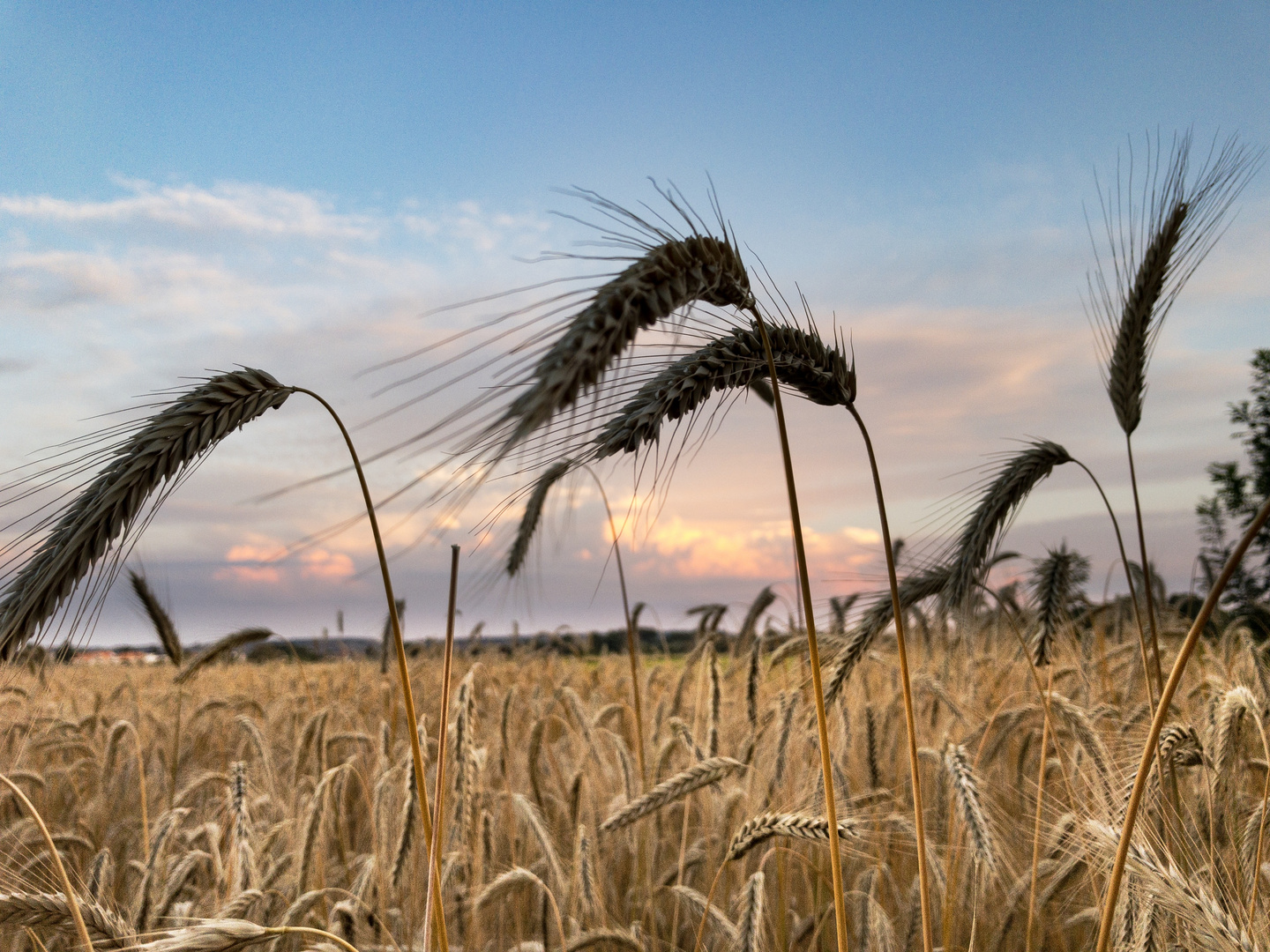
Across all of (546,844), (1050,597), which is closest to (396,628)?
(546,844)

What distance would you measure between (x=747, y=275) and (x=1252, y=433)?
26215 millimetres

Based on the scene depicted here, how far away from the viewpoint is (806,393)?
177cm

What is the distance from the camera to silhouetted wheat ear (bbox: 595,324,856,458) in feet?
4.50

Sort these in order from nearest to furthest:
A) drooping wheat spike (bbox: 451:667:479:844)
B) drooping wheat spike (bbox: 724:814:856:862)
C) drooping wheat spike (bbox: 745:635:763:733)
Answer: drooping wheat spike (bbox: 724:814:856:862) < drooping wheat spike (bbox: 451:667:479:844) < drooping wheat spike (bbox: 745:635:763:733)

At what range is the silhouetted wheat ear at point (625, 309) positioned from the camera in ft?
3.16

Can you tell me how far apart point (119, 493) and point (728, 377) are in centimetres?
113

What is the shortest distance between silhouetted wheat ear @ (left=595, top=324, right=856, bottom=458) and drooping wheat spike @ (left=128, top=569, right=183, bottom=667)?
456 cm

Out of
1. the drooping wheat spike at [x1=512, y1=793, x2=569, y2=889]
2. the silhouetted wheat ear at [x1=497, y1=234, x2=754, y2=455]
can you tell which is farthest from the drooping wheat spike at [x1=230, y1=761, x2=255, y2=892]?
the silhouetted wheat ear at [x1=497, y1=234, x2=754, y2=455]

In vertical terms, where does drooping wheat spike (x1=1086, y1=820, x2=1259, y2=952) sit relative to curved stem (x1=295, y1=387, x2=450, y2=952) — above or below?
below

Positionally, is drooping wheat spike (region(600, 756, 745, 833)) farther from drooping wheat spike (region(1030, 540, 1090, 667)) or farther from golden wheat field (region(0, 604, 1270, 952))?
drooping wheat spike (region(1030, 540, 1090, 667))

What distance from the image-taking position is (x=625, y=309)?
114cm

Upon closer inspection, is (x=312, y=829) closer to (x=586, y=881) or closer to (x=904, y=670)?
(x=586, y=881)

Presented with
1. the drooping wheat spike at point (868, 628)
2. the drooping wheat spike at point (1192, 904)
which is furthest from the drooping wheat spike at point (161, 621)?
the drooping wheat spike at point (1192, 904)

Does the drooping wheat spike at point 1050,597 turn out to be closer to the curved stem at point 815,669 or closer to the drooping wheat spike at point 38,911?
the curved stem at point 815,669
